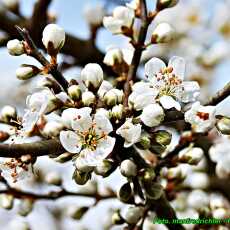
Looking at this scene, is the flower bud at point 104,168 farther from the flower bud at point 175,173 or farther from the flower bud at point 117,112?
the flower bud at point 175,173

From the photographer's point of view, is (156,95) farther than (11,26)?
No

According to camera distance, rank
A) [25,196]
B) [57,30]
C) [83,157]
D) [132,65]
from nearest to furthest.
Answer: [83,157] → [57,30] → [132,65] → [25,196]

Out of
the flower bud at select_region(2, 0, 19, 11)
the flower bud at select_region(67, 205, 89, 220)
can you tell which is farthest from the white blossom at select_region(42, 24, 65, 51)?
the flower bud at select_region(2, 0, 19, 11)

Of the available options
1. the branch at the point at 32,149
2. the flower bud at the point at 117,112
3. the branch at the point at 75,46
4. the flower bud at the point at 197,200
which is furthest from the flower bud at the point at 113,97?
the branch at the point at 75,46

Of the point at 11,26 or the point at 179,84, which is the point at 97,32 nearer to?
the point at 11,26

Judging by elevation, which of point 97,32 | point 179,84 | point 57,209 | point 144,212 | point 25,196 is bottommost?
point 57,209

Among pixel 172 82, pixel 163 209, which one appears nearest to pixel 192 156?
pixel 163 209

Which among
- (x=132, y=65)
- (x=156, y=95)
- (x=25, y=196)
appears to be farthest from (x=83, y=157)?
(x=25, y=196)
